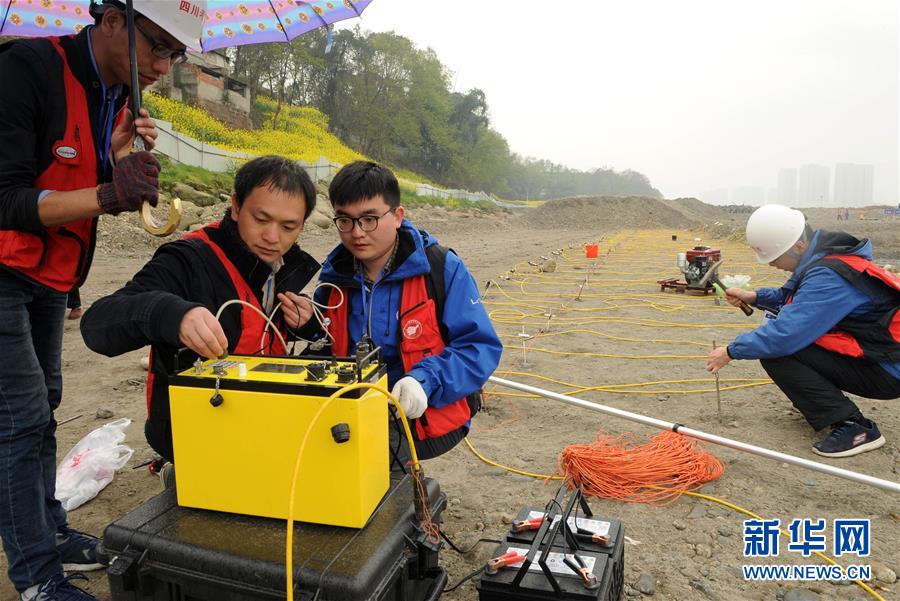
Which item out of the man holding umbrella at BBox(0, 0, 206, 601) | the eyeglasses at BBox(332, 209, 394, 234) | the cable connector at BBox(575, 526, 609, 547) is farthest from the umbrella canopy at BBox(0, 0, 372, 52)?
the cable connector at BBox(575, 526, 609, 547)

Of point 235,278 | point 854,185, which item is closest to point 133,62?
point 235,278

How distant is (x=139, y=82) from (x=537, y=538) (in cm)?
191

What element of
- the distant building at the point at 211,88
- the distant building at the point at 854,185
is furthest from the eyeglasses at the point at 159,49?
the distant building at the point at 854,185

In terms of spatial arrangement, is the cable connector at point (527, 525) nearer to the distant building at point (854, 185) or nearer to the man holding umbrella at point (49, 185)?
the man holding umbrella at point (49, 185)

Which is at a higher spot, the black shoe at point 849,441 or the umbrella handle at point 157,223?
the umbrella handle at point 157,223

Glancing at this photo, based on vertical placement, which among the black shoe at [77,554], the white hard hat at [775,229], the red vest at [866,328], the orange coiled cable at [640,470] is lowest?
the orange coiled cable at [640,470]

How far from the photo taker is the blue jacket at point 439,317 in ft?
6.97

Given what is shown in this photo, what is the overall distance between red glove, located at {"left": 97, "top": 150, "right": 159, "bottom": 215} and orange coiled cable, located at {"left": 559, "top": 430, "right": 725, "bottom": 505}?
7.51 feet

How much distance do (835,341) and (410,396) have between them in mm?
2784

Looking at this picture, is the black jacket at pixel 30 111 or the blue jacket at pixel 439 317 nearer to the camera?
the black jacket at pixel 30 111

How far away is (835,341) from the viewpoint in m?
3.34

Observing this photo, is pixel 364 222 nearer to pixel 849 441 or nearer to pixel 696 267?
pixel 849 441

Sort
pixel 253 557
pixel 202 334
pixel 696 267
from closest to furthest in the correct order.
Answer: pixel 253 557, pixel 202 334, pixel 696 267

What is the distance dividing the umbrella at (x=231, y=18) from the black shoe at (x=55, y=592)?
82.5 inches
